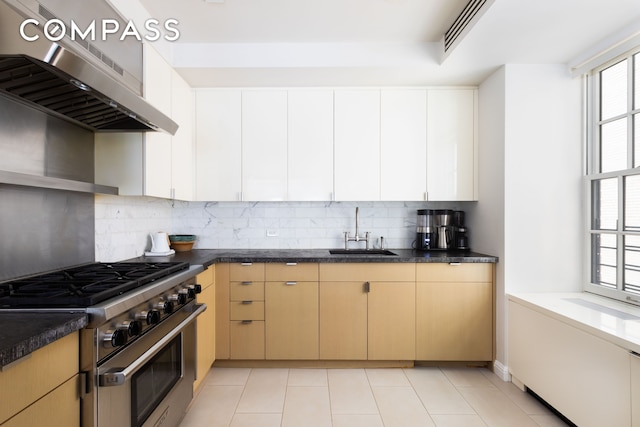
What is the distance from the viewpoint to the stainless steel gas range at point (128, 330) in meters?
1.21

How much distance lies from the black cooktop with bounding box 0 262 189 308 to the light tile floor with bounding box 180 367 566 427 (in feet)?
3.33

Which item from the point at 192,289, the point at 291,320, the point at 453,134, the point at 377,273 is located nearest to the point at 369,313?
the point at 377,273

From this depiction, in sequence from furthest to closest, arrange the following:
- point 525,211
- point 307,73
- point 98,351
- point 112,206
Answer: point 307,73, point 525,211, point 112,206, point 98,351

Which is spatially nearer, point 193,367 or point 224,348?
point 193,367

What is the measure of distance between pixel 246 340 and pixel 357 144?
1919 millimetres

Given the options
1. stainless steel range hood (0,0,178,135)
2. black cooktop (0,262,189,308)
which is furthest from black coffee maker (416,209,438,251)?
stainless steel range hood (0,0,178,135)

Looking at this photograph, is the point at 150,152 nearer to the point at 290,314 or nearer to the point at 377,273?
the point at 290,314

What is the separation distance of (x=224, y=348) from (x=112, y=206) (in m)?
1.38

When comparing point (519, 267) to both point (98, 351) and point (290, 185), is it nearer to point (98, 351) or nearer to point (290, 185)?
point (290, 185)

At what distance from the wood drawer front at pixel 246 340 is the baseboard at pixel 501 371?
6.12ft

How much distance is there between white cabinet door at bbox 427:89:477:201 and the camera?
308cm

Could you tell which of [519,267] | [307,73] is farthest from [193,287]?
[519,267]

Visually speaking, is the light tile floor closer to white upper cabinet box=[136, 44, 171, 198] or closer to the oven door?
the oven door

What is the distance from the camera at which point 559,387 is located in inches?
80.7
